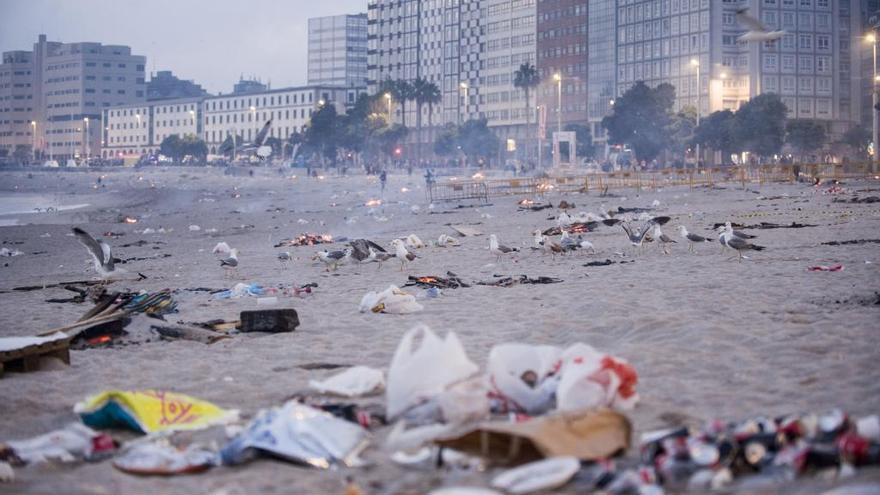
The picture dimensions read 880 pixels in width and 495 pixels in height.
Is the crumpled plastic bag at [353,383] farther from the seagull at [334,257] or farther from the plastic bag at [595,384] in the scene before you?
the seagull at [334,257]

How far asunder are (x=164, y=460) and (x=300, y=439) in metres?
0.73

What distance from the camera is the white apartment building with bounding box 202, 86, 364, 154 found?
154250mm

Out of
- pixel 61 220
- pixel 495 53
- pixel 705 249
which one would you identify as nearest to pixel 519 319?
pixel 705 249

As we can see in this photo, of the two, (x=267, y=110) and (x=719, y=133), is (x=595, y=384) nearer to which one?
(x=719, y=133)

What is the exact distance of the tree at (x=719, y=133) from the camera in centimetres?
7575

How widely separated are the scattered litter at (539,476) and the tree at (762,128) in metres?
73.9

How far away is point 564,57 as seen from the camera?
123812 mm

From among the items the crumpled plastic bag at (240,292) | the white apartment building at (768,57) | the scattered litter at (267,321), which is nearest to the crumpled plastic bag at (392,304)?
the scattered litter at (267,321)

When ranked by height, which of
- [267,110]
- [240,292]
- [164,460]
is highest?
[267,110]

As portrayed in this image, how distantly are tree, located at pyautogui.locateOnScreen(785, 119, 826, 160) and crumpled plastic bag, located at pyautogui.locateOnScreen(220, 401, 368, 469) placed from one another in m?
79.4

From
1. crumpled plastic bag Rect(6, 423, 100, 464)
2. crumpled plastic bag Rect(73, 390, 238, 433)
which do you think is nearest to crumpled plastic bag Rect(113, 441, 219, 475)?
crumpled plastic bag Rect(6, 423, 100, 464)

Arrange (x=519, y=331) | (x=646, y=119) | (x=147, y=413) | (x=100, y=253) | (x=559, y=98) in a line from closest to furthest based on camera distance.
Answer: (x=147, y=413), (x=519, y=331), (x=100, y=253), (x=646, y=119), (x=559, y=98)

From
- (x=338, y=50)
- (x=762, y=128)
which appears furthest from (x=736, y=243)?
(x=338, y=50)

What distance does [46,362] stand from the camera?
8.27 m
